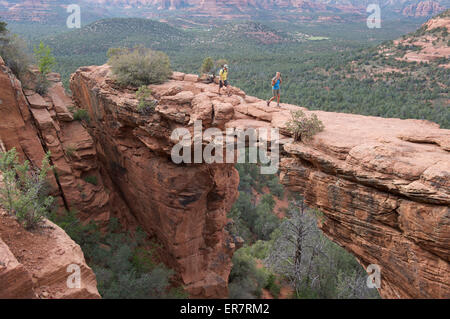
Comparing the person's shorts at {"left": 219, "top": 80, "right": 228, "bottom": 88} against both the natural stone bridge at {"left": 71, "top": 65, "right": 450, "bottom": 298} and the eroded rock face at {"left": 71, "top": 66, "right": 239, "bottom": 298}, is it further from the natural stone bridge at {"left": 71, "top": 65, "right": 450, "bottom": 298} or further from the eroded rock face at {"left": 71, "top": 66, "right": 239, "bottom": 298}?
the eroded rock face at {"left": 71, "top": 66, "right": 239, "bottom": 298}

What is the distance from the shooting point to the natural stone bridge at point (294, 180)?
618cm

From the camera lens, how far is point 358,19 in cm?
13588

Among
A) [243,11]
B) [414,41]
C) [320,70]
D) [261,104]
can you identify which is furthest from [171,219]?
[243,11]

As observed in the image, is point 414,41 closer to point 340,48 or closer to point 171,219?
point 340,48

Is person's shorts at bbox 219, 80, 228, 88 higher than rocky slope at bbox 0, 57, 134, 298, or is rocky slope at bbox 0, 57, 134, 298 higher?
person's shorts at bbox 219, 80, 228, 88

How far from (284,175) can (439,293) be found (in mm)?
4315

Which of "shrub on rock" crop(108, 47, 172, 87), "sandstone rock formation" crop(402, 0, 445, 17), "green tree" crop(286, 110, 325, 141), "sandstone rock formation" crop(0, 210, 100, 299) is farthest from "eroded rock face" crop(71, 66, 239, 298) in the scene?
"sandstone rock formation" crop(402, 0, 445, 17)

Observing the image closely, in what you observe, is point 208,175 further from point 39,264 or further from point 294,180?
point 39,264

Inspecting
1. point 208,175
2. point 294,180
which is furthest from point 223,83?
point 294,180

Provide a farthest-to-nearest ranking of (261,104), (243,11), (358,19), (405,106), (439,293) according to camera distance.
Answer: (243,11) → (358,19) → (405,106) → (261,104) → (439,293)

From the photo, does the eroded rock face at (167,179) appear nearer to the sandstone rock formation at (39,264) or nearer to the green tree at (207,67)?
the green tree at (207,67)

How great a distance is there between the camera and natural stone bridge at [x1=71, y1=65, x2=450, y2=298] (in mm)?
6184

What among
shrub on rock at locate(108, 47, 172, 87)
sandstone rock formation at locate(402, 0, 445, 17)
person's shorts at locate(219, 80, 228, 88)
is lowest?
person's shorts at locate(219, 80, 228, 88)

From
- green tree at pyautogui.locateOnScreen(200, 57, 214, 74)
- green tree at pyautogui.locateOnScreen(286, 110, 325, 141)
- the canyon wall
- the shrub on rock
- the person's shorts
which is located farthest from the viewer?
green tree at pyautogui.locateOnScreen(200, 57, 214, 74)
